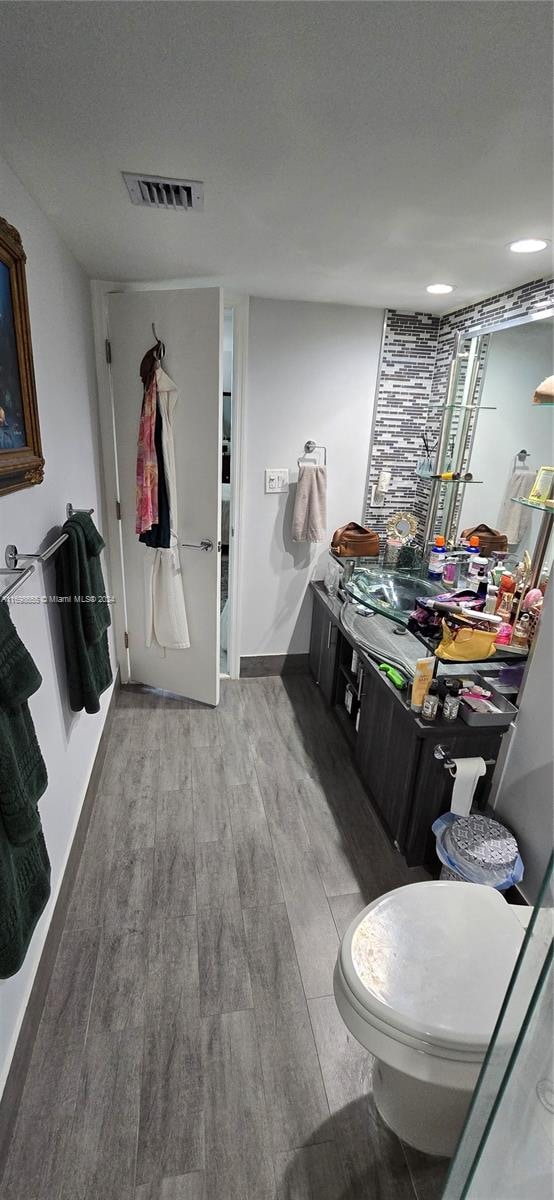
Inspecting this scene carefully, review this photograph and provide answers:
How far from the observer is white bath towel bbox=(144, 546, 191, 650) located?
263 centimetres

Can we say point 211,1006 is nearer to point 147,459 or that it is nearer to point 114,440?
point 147,459

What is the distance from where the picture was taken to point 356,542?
281 centimetres

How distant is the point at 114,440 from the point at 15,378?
4.38 feet

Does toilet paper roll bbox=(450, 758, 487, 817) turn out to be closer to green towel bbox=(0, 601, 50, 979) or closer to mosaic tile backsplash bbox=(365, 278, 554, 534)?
green towel bbox=(0, 601, 50, 979)

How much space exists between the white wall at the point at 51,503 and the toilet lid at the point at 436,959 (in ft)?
2.69

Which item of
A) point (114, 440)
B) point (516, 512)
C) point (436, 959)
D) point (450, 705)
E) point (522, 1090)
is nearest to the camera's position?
point (522, 1090)

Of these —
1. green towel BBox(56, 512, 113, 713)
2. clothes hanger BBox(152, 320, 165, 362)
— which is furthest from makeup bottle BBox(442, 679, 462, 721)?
clothes hanger BBox(152, 320, 165, 362)

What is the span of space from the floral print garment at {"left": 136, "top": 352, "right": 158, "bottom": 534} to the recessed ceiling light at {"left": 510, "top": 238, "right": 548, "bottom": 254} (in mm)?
1470

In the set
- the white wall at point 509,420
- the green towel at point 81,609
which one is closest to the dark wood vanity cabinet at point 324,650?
the white wall at point 509,420

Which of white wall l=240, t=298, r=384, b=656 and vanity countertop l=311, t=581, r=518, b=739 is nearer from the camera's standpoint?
vanity countertop l=311, t=581, r=518, b=739

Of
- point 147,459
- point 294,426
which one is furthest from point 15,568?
point 294,426

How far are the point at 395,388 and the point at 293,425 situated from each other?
0.59 m

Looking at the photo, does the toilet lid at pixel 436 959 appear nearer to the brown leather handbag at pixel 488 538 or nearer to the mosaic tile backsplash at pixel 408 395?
the brown leather handbag at pixel 488 538

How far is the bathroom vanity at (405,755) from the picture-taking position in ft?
5.68
